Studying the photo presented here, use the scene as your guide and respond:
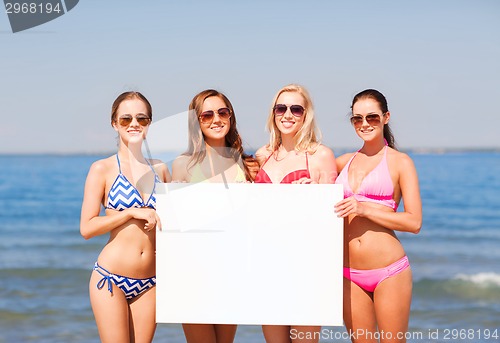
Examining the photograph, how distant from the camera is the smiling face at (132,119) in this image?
4156 mm

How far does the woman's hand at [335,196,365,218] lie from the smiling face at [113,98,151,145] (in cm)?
132

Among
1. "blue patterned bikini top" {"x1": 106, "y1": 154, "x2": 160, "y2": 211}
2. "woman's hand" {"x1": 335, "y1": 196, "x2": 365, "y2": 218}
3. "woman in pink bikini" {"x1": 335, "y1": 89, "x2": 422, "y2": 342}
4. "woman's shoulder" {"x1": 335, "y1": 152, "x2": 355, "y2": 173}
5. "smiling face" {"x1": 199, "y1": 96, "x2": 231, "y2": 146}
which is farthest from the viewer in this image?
"woman's shoulder" {"x1": 335, "y1": 152, "x2": 355, "y2": 173}

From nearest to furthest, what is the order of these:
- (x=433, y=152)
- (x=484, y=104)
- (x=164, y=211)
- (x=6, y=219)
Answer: (x=164, y=211), (x=6, y=219), (x=484, y=104), (x=433, y=152)

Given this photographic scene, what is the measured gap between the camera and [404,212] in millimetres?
4121

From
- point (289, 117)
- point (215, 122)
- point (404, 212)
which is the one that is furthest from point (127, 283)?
point (404, 212)

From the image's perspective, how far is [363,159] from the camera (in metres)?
4.38

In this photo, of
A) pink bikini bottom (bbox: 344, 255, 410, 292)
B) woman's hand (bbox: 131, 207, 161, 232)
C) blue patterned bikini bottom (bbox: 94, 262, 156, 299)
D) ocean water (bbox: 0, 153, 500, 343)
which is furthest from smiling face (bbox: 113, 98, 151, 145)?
ocean water (bbox: 0, 153, 500, 343)

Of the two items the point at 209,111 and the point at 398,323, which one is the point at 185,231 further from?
the point at 398,323

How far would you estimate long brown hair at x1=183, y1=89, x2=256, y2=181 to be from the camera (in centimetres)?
444

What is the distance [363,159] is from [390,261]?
27.2 inches

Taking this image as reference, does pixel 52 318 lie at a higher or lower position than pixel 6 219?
higher

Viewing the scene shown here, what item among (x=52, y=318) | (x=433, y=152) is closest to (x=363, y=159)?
(x=52, y=318)

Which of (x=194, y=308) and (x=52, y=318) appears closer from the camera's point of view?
(x=194, y=308)

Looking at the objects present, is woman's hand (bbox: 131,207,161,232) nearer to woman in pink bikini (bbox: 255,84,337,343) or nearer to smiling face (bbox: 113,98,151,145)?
smiling face (bbox: 113,98,151,145)
